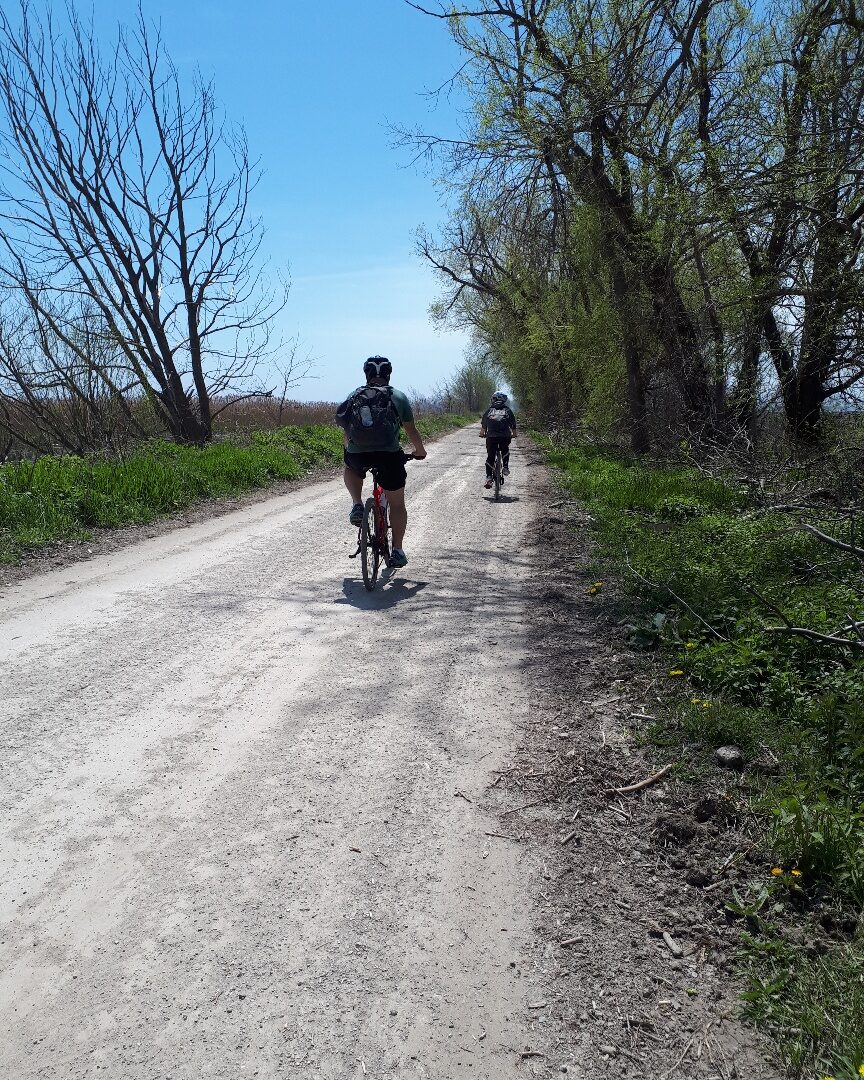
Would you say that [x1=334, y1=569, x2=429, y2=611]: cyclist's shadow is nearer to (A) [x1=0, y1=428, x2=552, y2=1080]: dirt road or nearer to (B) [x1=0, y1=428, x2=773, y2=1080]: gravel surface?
(A) [x1=0, y1=428, x2=552, y2=1080]: dirt road

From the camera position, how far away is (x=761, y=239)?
9336 millimetres

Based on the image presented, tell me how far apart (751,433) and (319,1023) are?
12864mm

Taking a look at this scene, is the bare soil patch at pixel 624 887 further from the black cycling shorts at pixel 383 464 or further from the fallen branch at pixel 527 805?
the black cycling shorts at pixel 383 464

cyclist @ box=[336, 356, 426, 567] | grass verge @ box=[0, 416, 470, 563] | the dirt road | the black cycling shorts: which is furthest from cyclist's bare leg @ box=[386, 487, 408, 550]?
grass verge @ box=[0, 416, 470, 563]

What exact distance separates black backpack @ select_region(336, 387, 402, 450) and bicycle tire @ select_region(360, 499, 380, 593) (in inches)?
23.3

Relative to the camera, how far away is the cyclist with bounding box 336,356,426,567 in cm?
672

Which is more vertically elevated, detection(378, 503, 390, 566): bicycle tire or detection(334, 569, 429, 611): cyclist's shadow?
detection(378, 503, 390, 566): bicycle tire

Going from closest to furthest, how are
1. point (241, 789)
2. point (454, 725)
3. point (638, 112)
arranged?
point (241, 789) → point (454, 725) → point (638, 112)

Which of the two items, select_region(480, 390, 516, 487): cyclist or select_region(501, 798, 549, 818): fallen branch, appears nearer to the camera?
select_region(501, 798, 549, 818): fallen branch

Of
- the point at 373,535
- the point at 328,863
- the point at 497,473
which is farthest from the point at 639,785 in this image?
the point at 497,473

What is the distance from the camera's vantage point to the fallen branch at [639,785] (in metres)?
3.47

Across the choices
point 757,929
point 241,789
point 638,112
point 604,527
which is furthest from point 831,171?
point 241,789

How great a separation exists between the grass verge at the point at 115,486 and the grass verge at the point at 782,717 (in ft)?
20.7

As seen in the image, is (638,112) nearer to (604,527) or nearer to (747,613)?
(604,527)
